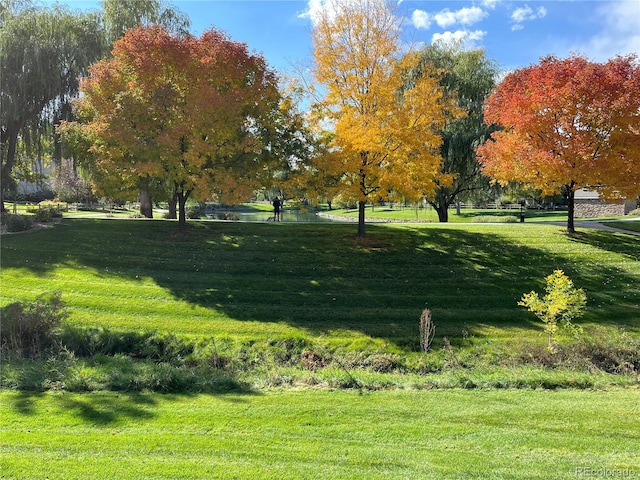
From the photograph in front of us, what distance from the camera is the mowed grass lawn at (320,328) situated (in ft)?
12.3

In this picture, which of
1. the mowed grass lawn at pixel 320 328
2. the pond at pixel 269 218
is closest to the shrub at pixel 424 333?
the mowed grass lawn at pixel 320 328

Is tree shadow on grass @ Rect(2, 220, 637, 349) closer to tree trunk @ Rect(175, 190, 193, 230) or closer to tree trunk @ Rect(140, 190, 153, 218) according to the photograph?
tree trunk @ Rect(175, 190, 193, 230)

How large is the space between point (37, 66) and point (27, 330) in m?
15.2

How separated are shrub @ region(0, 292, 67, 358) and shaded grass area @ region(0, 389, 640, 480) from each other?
8.76ft

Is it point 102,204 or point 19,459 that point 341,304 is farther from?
point 102,204

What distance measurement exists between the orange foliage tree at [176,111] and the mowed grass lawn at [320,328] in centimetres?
279

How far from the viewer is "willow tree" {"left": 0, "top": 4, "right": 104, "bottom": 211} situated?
57.8 ft

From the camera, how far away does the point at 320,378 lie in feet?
22.4

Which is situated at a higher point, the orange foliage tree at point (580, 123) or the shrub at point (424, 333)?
the orange foliage tree at point (580, 123)

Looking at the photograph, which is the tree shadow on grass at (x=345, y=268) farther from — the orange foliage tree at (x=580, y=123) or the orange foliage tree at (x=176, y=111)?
the orange foliage tree at (x=580, y=123)

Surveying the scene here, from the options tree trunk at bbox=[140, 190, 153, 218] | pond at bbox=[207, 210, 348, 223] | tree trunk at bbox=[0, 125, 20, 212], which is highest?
tree trunk at bbox=[0, 125, 20, 212]

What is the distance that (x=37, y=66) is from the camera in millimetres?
17844

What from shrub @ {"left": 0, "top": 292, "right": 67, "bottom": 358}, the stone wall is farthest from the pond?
the stone wall

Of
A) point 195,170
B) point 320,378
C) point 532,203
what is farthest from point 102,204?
point 532,203
